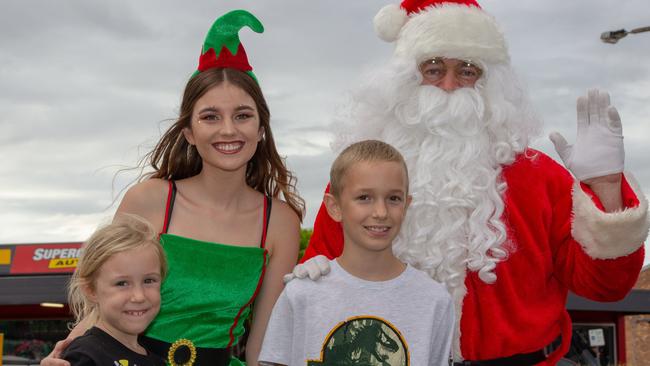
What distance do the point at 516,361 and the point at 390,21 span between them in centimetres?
198

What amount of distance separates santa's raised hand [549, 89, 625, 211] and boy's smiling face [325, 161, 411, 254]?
87cm

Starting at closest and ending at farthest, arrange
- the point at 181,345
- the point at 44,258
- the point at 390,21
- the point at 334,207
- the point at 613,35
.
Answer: the point at 334,207
the point at 181,345
the point at 390,21
the point at 613,35
the point at 44,258

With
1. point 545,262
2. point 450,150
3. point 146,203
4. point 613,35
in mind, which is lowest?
point 545,262

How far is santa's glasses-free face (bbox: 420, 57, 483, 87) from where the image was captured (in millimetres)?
4078

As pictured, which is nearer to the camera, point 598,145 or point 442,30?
point 598,145

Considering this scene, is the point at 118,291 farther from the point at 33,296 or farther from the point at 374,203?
the point at 33,296

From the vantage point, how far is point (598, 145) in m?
3.45

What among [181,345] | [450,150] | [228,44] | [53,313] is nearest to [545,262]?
[450,150]

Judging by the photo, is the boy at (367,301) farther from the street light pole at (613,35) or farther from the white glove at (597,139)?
the street light pole at (613,35)

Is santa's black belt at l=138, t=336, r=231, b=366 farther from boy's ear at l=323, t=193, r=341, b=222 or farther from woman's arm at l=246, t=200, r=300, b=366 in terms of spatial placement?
boy's ear at l=323, t=193, r=341, b=222

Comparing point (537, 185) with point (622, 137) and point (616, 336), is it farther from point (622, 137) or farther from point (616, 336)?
point (616, 336)

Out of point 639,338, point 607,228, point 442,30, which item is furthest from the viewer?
point 639,338

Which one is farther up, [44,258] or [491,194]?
[44,258]

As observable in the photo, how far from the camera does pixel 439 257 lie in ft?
12.0
